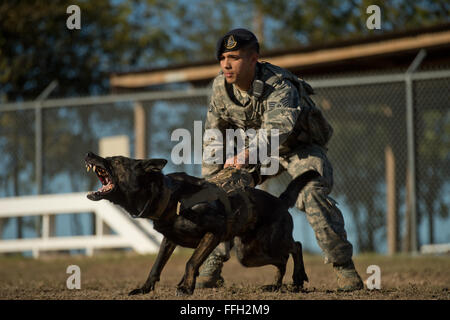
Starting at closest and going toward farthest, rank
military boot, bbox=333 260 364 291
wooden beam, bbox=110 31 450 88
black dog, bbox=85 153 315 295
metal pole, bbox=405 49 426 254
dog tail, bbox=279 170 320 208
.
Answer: black dog, bbox=85 153 315 295
military boot, bbox=333 260 364 291
dog tail, bbox=279 170 320 208
metal pole, bbox=405 49 426 254
wooden beam, bbox=110 31 450 88

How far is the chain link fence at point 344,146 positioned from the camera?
10938 mm

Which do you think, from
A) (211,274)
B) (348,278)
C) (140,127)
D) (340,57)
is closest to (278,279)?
(348,278)

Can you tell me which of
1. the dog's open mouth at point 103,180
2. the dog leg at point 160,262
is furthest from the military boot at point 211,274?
the dog's open mouth at point 103,180

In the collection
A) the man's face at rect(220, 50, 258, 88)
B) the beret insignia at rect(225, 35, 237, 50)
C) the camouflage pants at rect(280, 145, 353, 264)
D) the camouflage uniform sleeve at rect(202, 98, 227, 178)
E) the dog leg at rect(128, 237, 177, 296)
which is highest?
the beret insignia at rect(225, 35, 237, 50)

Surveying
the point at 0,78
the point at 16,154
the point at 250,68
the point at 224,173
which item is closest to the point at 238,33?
the point at 250,68

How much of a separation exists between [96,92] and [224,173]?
12511 mm

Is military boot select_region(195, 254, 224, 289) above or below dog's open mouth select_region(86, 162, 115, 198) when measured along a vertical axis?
below

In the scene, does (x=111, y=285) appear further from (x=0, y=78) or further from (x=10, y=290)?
(x=0, y=78)

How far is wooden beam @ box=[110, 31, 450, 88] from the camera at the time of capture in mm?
10477

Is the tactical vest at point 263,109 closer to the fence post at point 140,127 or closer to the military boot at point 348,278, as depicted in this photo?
the military boot at point 348,278

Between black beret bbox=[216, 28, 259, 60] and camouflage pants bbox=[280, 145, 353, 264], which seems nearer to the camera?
black beret bbox=[216, 28, 259, 60]

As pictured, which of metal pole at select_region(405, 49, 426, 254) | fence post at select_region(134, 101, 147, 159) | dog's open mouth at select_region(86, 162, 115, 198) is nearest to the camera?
dog's open mouth at select_region(86, 162, 115, 198)

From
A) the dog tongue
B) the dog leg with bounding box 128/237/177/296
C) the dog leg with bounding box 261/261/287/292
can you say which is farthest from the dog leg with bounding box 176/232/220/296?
the dog leg with bounding box 261/261/287/292

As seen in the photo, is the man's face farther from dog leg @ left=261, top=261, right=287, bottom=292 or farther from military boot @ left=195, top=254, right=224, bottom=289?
military boot @ left=195, top=254, right=224, bottom=289
